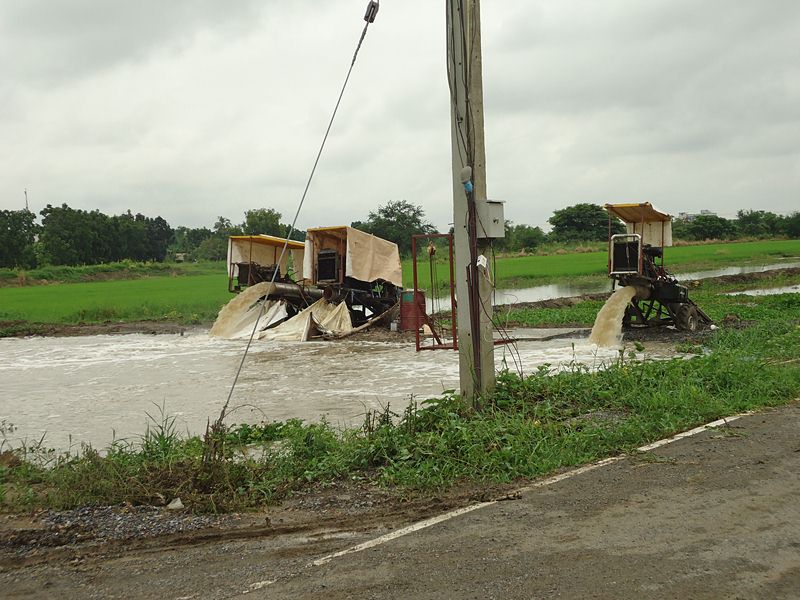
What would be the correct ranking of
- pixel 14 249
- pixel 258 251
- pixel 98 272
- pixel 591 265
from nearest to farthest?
pixel 258 251, pixel 591 265, pixel 98 272, pixel 14 249

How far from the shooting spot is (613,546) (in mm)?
4023

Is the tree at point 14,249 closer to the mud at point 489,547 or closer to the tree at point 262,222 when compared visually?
the tree at point 262,222

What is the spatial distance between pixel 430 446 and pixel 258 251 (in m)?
16.3

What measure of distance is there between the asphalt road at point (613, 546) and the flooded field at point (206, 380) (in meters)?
2.98

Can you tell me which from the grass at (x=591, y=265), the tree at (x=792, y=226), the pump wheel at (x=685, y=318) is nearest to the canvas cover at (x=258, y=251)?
the pump wheel at (x=685, y=318)

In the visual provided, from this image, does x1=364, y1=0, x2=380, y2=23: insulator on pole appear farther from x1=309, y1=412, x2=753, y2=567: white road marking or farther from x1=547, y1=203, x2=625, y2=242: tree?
x1=547, y1=203, x2=625, y2=242: tree

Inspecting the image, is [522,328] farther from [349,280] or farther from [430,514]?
[430,514]

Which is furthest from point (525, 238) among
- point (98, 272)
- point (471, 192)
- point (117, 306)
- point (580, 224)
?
point (471, 192)

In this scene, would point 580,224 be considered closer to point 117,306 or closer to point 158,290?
point 158,290

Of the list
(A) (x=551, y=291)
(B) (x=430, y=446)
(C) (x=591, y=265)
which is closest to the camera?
(B) (x=430, y=446)

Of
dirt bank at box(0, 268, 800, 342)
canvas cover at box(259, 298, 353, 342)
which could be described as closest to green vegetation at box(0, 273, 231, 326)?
dirt bank at box(0, 268, 800, 342)

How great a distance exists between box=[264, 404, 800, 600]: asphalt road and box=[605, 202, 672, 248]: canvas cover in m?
9.08

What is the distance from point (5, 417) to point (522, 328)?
40.1ft

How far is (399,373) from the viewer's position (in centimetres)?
1265
